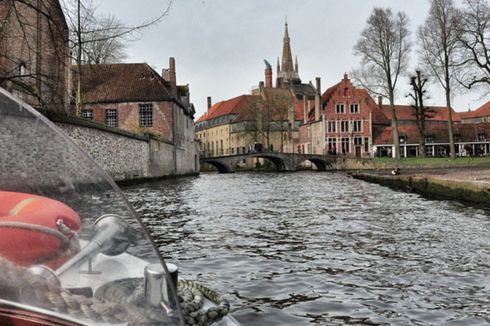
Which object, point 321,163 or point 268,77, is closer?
point 321,163

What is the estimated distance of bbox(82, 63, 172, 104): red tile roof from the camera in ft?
112

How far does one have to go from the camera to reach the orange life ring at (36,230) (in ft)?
4.56

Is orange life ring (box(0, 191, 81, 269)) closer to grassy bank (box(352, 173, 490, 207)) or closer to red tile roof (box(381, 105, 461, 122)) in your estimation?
grassy bank (box(352, 173, 490, 207))

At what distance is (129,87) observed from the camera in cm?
3488

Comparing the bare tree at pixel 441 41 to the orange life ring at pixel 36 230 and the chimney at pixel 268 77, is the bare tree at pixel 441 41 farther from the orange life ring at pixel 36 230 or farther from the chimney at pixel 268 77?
the chimney at pixel 268 77

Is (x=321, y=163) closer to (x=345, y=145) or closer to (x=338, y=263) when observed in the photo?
(x=345, y=145)

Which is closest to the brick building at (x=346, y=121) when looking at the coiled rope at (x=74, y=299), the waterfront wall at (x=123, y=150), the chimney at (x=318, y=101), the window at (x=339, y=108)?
the window at (x=339, y=108)

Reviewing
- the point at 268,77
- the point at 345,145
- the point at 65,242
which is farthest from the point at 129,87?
the point at 268,77

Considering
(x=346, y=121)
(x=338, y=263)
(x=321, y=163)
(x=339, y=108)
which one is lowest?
(x=338, y=263)

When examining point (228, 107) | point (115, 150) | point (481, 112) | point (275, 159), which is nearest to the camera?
point (115, 150)

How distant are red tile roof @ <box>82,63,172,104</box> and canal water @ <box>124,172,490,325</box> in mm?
24940

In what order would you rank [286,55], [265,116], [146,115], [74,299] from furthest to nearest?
[286,55] < [265,116] < [146,115] < [74,299]

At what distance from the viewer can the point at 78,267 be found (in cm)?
147

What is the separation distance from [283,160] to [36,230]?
5195 cm
